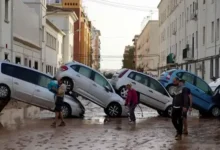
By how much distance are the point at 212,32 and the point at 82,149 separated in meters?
30.3

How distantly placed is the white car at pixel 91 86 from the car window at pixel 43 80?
2.32 ft

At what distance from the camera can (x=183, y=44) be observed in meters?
56.5

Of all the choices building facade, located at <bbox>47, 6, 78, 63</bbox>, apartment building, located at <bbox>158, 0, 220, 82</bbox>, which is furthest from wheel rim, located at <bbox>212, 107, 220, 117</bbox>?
building facade, located at <bbox>47, 6, 78, 63</bbox>

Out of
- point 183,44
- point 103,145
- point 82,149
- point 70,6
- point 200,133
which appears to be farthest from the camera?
point 70,6

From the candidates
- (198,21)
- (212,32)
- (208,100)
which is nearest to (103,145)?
(208,100)

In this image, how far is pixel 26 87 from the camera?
2102 cm

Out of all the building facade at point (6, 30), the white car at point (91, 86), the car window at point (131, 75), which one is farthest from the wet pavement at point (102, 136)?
the building facade at point (6, 30)

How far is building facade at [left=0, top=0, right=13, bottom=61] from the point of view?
33062 mm

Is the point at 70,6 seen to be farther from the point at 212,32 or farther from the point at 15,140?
the point at 15,140

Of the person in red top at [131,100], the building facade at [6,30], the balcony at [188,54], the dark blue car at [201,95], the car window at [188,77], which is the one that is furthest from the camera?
the balcony at [188,54]

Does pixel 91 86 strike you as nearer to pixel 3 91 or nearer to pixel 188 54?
pixel 3 91

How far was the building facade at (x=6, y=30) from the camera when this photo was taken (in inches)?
1302

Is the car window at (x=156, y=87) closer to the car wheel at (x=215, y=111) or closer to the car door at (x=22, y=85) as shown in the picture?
the car wheel at (x=215, y=111)

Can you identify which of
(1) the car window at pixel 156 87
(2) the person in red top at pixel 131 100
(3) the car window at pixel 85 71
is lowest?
(2) the person in red top at pixel 131 100
